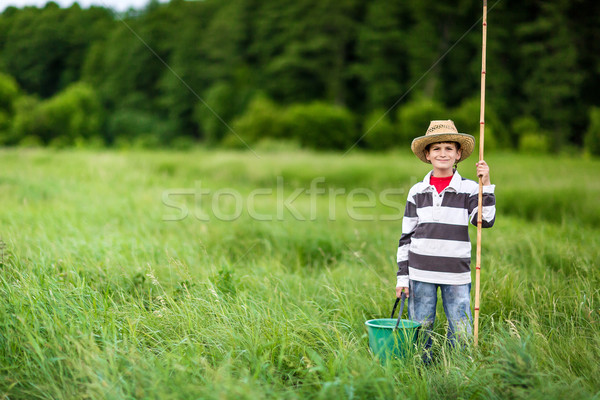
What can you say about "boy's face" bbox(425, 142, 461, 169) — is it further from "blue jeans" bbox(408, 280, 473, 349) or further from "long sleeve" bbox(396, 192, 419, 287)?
"blue jeans" bbox(408, 280, 473, 349)

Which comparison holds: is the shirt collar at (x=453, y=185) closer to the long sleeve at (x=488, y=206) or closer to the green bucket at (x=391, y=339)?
the long sleeve at (x=488, y=206)

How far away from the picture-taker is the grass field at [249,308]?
2332mm

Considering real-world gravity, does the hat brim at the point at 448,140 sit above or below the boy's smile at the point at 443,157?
above

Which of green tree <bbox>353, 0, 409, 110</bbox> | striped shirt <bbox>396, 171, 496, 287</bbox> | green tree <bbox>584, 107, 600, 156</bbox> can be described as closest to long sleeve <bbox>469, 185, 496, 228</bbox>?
striped shirt <bbox>396, 171, 496, 287</bbox>

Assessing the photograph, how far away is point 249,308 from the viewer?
10.6 feet

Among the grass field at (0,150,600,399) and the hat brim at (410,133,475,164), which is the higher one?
the hat brim at (410,133,475,164)

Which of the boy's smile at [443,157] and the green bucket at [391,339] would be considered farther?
the boy's smile at [443,157]

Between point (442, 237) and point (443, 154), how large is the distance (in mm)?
543

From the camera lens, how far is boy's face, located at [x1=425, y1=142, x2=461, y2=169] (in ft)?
9.71

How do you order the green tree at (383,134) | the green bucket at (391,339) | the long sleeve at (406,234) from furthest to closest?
the green tree at (383,134), the long sleeve at (406,234), the green bucket at (391,339)

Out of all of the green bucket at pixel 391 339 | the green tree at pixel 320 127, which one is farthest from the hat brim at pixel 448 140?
the green tree at pixel 320 127

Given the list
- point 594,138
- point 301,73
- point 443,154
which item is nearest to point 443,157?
point 443,154

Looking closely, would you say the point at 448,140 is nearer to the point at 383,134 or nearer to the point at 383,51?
the point at 383,134

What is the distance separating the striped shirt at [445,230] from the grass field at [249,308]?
1.25ft
